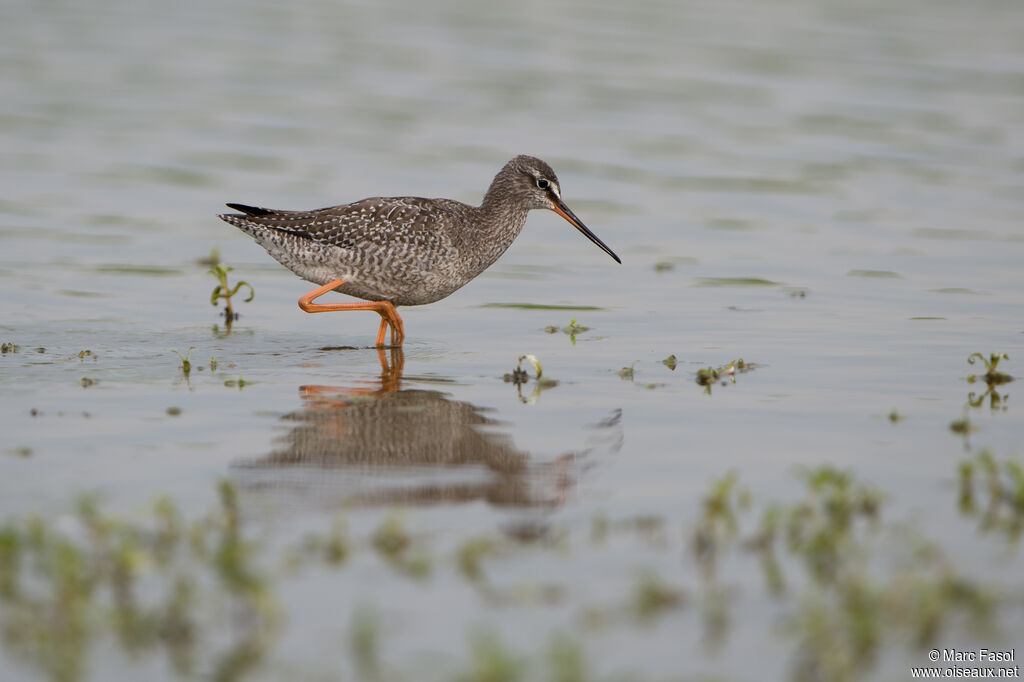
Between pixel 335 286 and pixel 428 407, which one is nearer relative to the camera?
pixel 428 407

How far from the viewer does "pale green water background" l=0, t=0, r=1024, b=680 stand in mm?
6043

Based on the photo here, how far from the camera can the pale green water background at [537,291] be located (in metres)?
6.04

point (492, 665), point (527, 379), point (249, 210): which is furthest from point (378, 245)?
point (492, 665)

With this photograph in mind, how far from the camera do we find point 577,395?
9102 mm

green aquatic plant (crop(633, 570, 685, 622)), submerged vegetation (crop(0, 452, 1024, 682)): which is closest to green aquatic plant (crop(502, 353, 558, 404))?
submerged vegetation (crop(0, 452, 1024, 682))

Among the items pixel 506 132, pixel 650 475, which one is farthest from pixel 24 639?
pixel 506 132

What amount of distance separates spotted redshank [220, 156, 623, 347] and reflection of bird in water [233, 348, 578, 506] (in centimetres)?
214

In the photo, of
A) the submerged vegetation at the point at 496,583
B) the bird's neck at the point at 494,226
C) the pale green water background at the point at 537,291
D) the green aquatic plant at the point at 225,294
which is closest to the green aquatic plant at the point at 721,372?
the pale green water background at the point at 537,291

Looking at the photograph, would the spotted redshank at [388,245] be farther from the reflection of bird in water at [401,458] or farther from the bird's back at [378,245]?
the reflection of bird in water at [401,458]

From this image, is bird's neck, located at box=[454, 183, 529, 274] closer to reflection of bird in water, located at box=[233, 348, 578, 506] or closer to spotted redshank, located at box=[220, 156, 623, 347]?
spotted redshank, located at box=[220, 156, 623, 347]

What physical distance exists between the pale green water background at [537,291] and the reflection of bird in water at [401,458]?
0.03m

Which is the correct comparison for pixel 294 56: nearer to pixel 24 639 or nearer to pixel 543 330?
pixel 543 330

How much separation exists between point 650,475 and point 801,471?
0.79 meters

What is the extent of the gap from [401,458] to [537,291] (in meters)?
5.56
